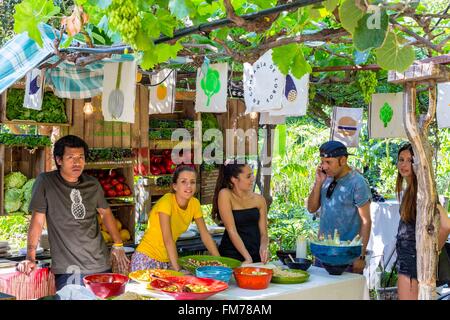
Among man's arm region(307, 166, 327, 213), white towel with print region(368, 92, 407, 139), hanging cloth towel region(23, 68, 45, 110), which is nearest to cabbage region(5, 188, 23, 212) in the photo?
hanging cloth towel region(23, 68, 45, 110)

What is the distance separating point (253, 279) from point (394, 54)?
2.30 meters

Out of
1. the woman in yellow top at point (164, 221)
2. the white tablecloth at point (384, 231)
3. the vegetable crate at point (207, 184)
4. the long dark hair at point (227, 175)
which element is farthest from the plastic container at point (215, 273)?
the white tablecloth at point (384, 231)

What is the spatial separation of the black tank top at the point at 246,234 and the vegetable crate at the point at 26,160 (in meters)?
2.23

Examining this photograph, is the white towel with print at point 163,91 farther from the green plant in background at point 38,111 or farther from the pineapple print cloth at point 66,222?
the pineapple print cloth at point 66,222

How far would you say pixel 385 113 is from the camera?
7855 mm

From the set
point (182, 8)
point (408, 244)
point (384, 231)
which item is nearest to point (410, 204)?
point (408, 244)

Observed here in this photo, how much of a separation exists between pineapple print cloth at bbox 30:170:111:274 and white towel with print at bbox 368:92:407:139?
404cm

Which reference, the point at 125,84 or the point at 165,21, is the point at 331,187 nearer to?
the point at 125,84

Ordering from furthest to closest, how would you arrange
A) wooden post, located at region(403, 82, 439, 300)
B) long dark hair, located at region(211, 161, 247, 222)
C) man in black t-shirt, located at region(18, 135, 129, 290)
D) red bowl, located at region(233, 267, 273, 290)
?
long dark hair, located at region(211, 161, 247, 222), man in black t-shirt, located at region(18, 135, 129, 290), red bowl, located at region(233, 267, 273, 290), wooden post, located at region(403, 82, 439, 300)

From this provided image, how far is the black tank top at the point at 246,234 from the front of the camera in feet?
19.3

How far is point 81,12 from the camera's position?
4.05 metres

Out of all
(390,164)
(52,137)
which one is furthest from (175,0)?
(390,164)

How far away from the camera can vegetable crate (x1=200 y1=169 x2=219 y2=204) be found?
27.6 ft

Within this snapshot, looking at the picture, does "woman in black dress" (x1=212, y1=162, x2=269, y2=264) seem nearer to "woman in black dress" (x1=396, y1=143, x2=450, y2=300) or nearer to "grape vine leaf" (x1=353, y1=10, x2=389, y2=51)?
"woman in black dress" (x1=396, y1=143, x2=450, y2=300)
